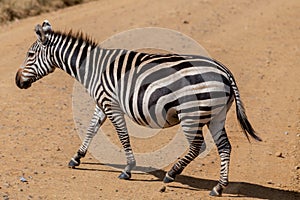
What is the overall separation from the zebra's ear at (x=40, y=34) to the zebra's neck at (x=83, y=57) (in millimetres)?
116

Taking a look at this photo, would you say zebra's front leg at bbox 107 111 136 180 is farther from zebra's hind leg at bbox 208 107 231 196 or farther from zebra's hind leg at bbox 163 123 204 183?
zebra's hind leg at bbox 208 107 231 196

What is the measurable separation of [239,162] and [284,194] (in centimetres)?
108

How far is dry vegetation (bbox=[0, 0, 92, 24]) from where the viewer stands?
1645 centimetres

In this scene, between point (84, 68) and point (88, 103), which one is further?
point (88, 103)

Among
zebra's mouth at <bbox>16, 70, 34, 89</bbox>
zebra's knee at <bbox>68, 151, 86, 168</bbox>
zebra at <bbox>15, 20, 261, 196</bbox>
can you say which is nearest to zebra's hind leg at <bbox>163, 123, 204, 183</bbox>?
zebra at <bbox>15, 20, 261, 196</bbox>

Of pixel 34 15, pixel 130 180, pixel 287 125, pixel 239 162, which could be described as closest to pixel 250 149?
pixel 239 162

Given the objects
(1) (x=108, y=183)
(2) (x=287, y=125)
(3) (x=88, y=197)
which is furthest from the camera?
(2) (x=287, y=125)

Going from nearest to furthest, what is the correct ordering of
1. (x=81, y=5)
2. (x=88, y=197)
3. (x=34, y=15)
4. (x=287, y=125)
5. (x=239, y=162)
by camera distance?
1. (x=88, y=197)
2. (x=239, y=162)
3. (x=287, y=125)
4. (x=34, y=15)
5. (x=81, y=5)

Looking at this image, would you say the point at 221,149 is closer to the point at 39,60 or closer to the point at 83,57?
the point at 83,57

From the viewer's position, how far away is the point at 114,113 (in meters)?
8.04

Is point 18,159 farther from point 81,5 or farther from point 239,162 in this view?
point 81,5

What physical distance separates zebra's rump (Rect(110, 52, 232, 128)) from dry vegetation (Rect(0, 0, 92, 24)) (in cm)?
916

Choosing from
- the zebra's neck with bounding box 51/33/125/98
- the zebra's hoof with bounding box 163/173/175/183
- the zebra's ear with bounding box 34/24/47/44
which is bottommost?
the zebra's hoof with bounding box 163/173/175/183

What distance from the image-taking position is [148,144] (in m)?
9.48
